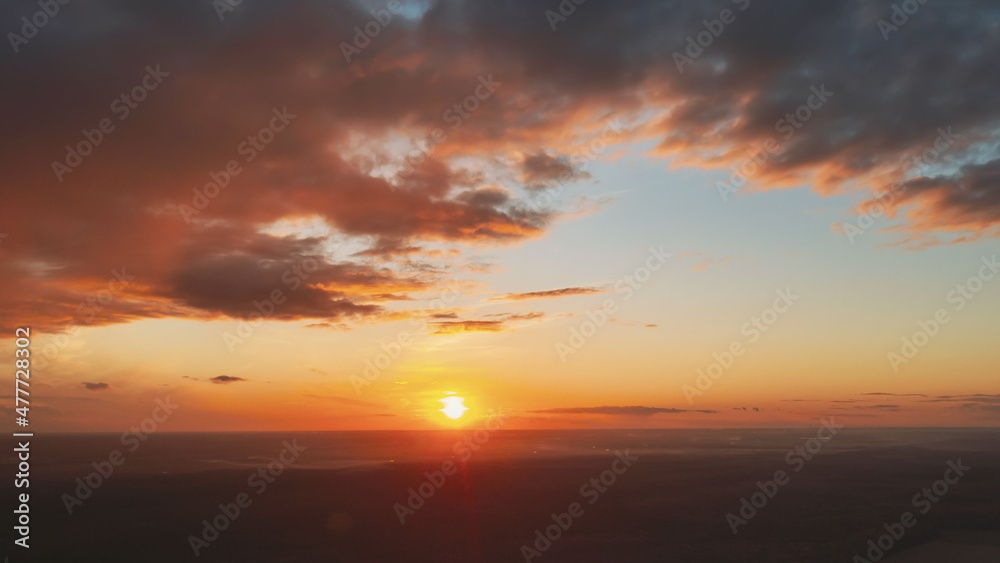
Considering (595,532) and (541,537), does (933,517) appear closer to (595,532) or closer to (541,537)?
(595,532)

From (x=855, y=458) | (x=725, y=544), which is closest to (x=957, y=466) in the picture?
(x=855, y=458)

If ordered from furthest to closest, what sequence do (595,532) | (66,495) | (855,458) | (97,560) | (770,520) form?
(855,458)
(66,495)
(770,520)
(595,532)
(97,560)

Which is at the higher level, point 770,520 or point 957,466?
point 957,466

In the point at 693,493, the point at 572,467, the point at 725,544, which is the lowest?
the point at 725,544

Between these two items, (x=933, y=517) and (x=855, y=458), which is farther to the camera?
(x=855, y=458)

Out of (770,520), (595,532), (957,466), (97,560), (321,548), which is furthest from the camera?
(957,466)

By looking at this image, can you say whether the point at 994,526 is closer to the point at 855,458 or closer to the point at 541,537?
the point at 541,537
